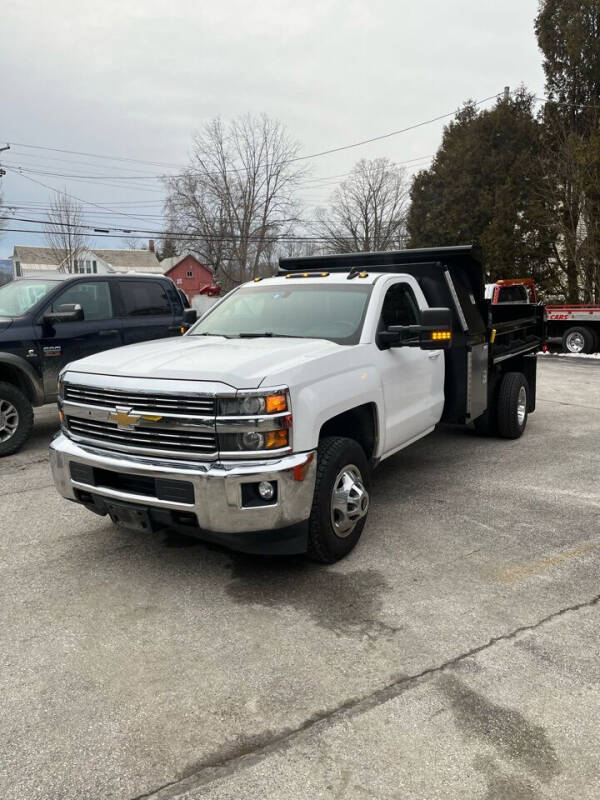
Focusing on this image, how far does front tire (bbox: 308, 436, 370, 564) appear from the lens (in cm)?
377

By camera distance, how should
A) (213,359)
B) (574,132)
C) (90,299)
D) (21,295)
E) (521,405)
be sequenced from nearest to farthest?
1. (213,359)
2. (21,295)
3. (521,405)
4. (90,299)
5. (574,132)

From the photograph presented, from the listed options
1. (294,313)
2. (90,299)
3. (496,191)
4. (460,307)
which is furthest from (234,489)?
(496,191)

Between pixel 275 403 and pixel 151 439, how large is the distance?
79cm

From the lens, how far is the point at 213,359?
149 inches

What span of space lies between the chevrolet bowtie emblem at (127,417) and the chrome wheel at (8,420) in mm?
3697

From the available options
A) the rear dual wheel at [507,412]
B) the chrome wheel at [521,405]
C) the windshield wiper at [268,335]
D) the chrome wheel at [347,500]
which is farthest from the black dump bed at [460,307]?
the chrome wheel at [347,500]

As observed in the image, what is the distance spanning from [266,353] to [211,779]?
7.49ft

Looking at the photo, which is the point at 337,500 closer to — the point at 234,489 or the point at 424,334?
the point at 234,489

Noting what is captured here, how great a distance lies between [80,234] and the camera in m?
41.2

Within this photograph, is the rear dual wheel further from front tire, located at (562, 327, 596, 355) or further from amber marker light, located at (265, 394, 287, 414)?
front tire, located at (562, 327, 596, 355)

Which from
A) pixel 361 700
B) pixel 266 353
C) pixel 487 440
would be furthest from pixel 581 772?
pixel 487 440

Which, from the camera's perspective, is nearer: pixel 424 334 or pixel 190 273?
pixel 424 334

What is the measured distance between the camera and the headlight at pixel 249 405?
3.40 m

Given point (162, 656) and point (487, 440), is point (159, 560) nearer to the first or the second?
point (162, 656)
